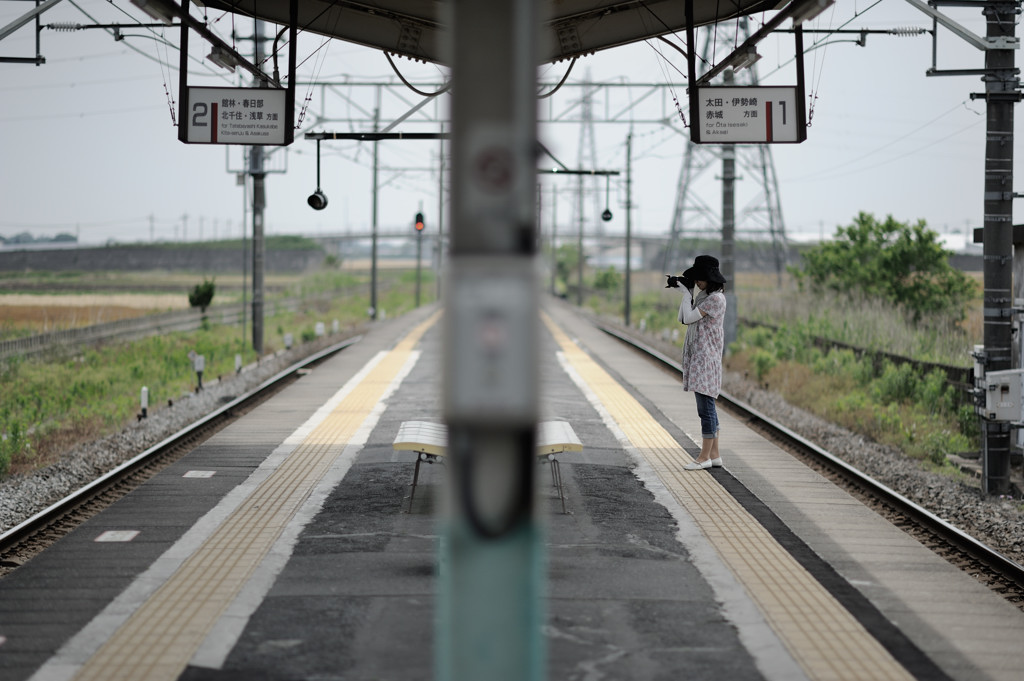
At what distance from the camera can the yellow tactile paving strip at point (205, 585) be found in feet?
18.2

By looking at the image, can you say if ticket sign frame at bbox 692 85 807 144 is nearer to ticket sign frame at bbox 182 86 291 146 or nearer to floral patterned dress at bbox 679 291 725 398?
floral patterned dress at bbox 679 291 725 398

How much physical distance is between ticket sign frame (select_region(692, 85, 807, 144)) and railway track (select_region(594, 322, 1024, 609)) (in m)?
3.47

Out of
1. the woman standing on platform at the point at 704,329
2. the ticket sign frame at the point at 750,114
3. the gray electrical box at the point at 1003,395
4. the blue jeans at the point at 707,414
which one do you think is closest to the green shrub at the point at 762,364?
the ticket sign frame at the point at 750,114

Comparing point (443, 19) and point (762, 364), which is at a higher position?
point (443, 19)

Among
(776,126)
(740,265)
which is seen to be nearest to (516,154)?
(776,126)

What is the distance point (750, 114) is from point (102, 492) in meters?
7.70

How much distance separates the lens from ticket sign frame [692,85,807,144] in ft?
40.7

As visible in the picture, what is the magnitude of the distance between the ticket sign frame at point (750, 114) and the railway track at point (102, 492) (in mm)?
6721

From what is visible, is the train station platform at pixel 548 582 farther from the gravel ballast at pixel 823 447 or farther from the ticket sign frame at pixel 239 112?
the ticket sign frame at pixel 239 112

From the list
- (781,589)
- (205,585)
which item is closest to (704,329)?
(781,589)

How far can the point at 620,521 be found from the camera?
8.82 metres

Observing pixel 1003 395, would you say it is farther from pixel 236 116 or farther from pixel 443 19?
pixel 236 116

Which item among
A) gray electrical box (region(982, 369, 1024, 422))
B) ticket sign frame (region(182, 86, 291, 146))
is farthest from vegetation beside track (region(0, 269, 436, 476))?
gray electrical box (region(982, 369, 1024, 422))

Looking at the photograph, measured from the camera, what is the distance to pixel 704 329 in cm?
1040
